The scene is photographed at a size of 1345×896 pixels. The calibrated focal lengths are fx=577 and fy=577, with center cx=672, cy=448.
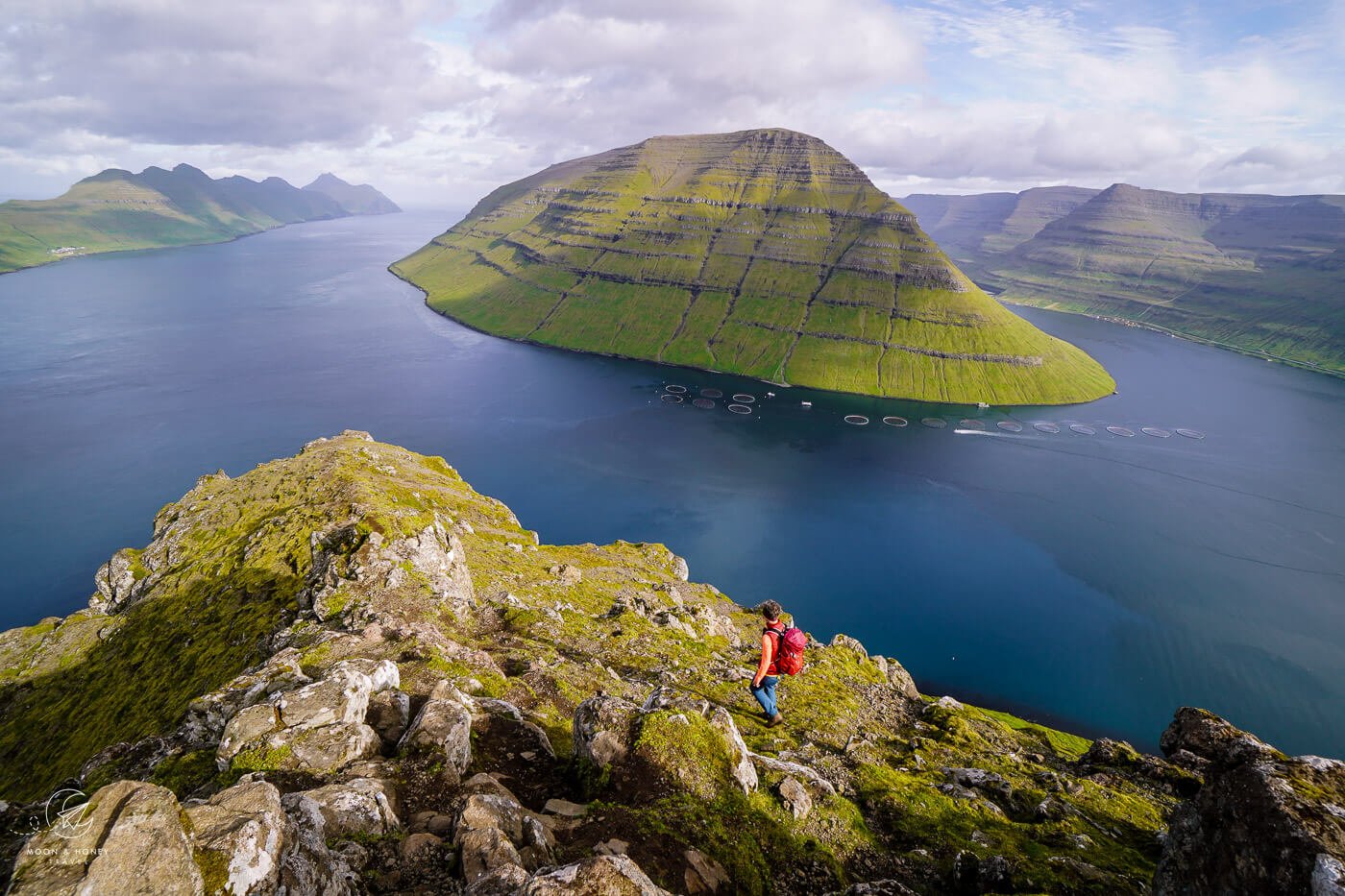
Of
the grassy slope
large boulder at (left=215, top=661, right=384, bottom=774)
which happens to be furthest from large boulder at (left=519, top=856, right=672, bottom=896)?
large boulder at (left=215, top=661, right=384, bottom=774)

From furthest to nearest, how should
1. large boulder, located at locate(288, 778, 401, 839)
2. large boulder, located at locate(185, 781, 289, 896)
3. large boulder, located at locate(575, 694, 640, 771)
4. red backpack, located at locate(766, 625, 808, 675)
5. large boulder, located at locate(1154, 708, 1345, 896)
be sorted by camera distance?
1. red backpack, located at locate(766, 625, 808, 675)
2. large boulder, located at locate(575, 694, 640, 771)
3. large boulder, located at locate(288, 778, 401, 839)
4. large boulder, located at locate(1154, 708, 1345, 896)
5. large boulder, located at locate(185, 781, 289, 896)

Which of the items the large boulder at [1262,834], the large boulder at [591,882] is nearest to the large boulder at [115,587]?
the large boulder at [591,882]

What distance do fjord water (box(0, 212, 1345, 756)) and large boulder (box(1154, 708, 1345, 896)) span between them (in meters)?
70.2

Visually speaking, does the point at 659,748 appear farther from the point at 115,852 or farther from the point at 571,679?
the point at 115,852

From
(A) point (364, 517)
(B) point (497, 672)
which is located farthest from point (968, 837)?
(A) point (364, 517)

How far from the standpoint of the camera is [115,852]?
34.4ft

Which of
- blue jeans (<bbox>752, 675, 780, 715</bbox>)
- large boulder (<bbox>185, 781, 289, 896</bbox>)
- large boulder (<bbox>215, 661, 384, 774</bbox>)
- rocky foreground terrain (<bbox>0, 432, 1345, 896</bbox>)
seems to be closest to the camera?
large boulder (<bbox>185, 781, 289, 896</bbox>)

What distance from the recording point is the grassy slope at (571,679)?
783 inches

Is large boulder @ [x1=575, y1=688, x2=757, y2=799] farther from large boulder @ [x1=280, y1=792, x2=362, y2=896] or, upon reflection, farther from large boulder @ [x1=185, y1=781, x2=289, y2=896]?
large boulder @ [x1=185, y1=781, x2=289, y2=896]

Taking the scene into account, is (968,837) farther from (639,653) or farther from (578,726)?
(639,653)

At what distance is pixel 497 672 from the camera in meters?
29.9

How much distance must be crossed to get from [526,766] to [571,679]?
1108 centimetres

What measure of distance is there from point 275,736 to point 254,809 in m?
7.19

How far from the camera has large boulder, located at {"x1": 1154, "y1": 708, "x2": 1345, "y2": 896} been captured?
13.1 m
